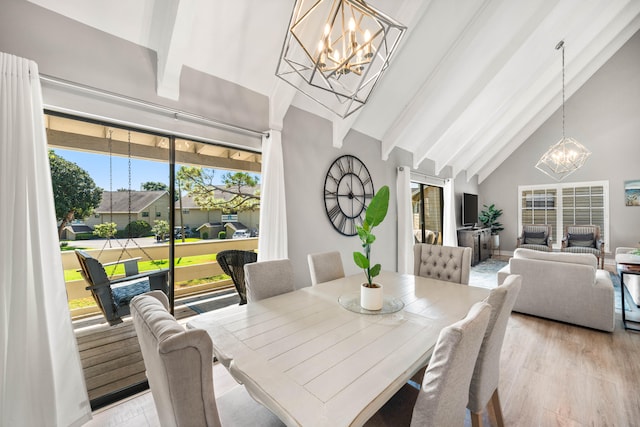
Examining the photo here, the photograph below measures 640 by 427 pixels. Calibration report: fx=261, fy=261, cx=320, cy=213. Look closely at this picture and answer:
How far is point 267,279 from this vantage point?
198cm

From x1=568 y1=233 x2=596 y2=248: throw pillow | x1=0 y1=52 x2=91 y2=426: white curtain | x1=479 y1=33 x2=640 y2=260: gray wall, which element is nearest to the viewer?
x1=0 y1=52 x2=91 y2=426: white curtain

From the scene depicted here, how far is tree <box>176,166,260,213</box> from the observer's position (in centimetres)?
264

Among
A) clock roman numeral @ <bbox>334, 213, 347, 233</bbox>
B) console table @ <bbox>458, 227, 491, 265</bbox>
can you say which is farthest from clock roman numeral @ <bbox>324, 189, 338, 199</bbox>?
console table @ <bbox>458, 227, 491, 265</bbox>

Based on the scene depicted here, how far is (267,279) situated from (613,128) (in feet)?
28.4

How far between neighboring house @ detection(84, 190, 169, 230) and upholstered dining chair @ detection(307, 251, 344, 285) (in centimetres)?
141

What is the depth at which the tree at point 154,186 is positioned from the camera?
2.30 m

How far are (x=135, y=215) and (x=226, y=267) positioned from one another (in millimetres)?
Result: 997

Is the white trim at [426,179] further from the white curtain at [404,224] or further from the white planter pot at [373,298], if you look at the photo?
the white planter pot at [373,298]

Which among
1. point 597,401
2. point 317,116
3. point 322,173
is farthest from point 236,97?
point 597,401

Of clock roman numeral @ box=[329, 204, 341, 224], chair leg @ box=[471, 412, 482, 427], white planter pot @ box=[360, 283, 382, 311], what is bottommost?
chair leg @ box=[471, 412, 482, 427]

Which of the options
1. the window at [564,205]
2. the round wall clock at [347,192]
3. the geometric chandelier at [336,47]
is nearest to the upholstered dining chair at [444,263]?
the round wall clock at [347,192]

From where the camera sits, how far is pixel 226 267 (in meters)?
2.84

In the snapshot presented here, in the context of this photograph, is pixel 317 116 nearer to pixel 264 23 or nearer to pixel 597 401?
pixel 264 23

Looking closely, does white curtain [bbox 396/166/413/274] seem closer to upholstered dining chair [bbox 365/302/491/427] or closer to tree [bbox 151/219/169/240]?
tree [bbox 151/219/169/240]
